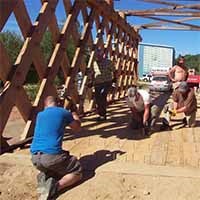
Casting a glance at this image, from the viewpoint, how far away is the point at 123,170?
4.49 meters

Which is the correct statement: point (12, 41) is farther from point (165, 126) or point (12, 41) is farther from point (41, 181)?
point (41, 181)

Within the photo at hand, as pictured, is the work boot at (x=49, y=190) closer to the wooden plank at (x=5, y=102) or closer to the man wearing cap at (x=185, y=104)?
the wooden plank at (x=5, y=102)

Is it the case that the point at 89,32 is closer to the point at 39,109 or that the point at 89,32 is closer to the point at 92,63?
the point at 92,63

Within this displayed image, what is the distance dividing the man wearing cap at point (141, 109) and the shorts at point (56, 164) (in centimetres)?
242

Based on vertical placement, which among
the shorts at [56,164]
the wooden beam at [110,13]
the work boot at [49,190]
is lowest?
the work boot at [49,190]

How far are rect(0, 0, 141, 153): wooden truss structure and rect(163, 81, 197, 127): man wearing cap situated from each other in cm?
189

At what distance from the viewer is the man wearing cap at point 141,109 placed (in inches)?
255

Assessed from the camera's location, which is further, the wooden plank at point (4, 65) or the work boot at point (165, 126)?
the work boot at point (165, 126)

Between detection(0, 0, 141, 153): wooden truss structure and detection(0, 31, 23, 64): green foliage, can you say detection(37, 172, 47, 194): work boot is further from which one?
detection(0, 31, 23, 64): green foliage

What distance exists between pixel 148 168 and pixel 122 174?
0.33 meters

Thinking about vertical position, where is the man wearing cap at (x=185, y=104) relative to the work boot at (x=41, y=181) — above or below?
above

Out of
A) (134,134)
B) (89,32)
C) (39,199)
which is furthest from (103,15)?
(39,199)

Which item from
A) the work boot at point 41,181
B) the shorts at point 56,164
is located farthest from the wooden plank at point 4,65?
the work boot at point 41,181

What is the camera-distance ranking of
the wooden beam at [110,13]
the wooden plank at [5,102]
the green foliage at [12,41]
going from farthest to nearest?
the green foliage at [12,41] < the wooden beam at [110,13] < the wooden plank at [5,102]
